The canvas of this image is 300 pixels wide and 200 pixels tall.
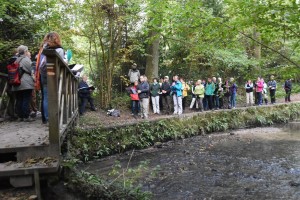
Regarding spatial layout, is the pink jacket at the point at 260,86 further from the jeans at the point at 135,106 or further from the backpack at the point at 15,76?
the backpack at the point at 15,76

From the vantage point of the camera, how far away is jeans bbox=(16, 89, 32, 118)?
6840 mm

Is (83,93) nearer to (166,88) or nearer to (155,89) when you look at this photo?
(155,89)

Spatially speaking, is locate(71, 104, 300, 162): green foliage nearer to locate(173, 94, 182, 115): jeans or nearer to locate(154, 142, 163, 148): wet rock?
locate(154, 142, 163, 148): wet rock

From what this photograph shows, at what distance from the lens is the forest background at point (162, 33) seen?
18.1 ft

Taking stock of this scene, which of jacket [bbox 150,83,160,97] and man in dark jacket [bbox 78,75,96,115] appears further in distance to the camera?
jacket [bbox 150,83,160,97]

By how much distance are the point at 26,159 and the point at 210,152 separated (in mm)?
8677

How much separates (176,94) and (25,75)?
984 cm

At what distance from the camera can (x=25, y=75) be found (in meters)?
6.61

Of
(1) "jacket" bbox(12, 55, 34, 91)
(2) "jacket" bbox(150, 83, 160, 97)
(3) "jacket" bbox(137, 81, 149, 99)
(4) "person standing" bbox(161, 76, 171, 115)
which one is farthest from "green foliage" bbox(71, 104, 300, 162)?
(1) "jacket" bbox(12, 55, 34, 91)

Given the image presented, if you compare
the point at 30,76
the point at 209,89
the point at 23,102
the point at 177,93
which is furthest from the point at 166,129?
the point at 30,76

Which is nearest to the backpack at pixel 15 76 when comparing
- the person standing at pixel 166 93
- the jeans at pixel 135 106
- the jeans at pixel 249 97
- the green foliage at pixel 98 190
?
the green foliage at pixel 98 190

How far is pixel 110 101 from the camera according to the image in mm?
15391

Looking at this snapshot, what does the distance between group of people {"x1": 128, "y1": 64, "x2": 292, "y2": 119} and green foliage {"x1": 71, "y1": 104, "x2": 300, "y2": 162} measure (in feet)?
4.33

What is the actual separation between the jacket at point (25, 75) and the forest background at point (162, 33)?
2534mm
